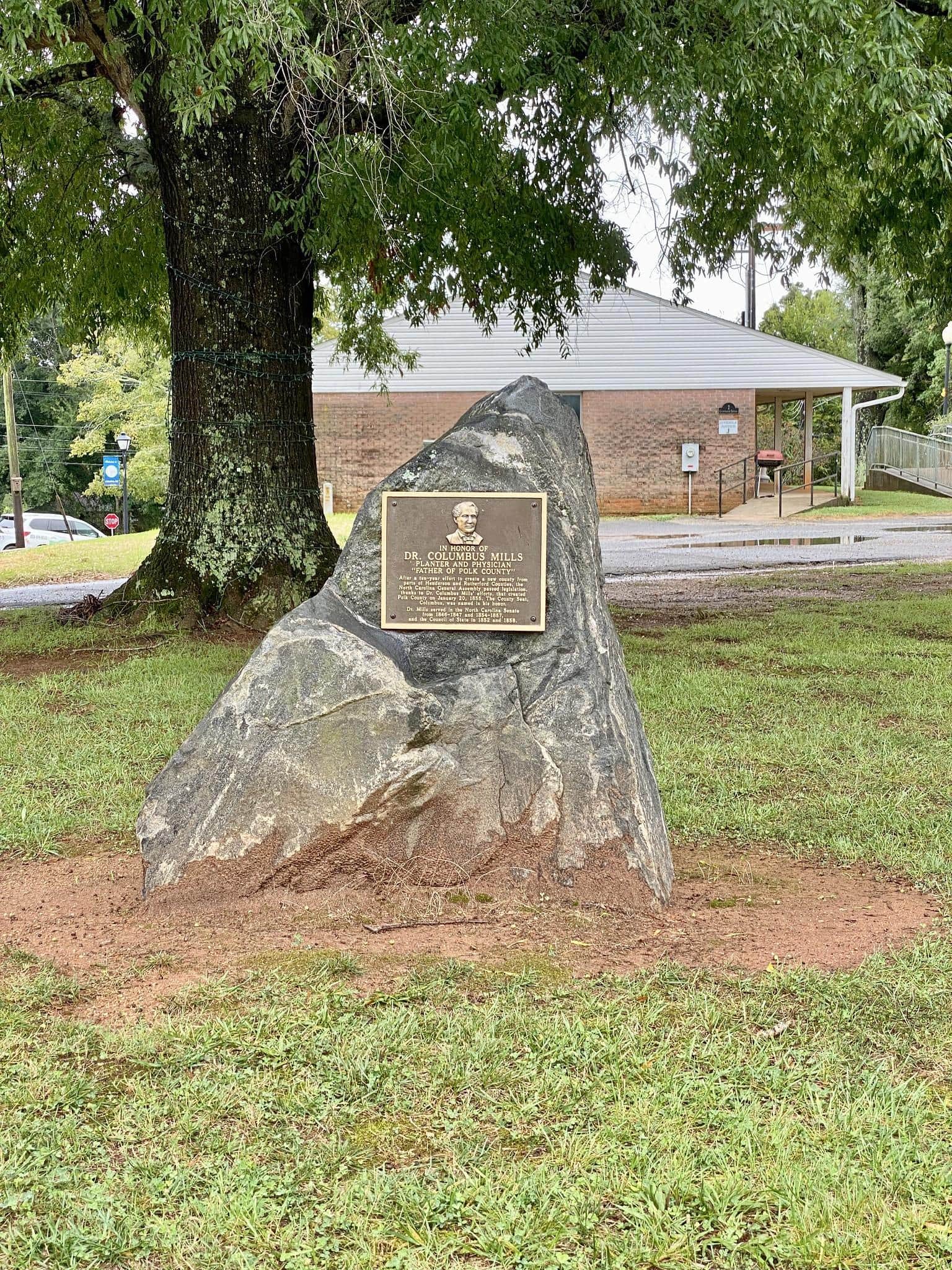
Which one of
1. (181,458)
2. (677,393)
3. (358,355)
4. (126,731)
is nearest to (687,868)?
(126,731)

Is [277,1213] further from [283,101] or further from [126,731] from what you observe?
[283,101]

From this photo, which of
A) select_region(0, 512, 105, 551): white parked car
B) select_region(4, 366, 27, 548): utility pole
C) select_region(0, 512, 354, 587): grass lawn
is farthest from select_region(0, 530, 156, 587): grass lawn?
select_region(0, 512, 105, 551): white parked car

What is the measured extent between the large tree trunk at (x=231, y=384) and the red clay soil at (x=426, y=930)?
18.5ft

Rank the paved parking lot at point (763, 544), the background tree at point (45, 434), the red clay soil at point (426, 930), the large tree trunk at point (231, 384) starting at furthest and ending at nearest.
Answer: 1. the background tree at point (45, 434)
2. the paved parking lot at point (763, 544)
3. the large tree trunk at point (231, 384)
4. the red clay soil at point (426, 930)

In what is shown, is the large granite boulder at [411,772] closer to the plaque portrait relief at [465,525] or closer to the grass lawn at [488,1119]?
the plaque portrait relief at [465,525]

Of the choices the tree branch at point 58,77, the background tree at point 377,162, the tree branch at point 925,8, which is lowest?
the background tree at point 377,162

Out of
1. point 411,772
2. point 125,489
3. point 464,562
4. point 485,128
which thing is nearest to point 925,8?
point 485,128

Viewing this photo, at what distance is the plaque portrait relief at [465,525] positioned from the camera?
15.1ft

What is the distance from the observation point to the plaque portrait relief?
459 centimetres

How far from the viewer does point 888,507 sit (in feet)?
101

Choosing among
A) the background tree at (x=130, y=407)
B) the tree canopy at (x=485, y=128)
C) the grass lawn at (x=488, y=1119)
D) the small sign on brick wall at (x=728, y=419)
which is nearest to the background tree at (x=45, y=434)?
the background tree at (x=130, y=407)

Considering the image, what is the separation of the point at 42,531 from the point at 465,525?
38134mm

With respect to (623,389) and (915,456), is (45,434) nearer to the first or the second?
(623,389)

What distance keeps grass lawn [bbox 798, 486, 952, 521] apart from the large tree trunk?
1979 centimetres
